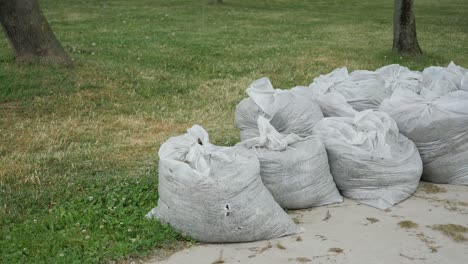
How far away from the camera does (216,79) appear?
8.80 meters

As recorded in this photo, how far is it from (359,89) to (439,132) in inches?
32.8

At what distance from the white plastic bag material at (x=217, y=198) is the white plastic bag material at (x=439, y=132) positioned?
1495mm

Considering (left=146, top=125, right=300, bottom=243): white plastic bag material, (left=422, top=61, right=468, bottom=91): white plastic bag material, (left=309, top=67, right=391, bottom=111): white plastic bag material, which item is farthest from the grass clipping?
(left=422, top=61, right=468, bottom=91): white plastic bag material

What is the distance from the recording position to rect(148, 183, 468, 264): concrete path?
12.0 feet

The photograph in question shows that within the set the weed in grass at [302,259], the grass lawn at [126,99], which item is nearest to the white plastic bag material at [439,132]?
the grass lawn at [126,99]

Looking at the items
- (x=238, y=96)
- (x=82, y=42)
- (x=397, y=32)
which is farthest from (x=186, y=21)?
(x=238, y=96)

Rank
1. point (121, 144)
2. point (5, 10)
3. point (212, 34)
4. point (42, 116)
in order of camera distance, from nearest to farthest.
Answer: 1. point (121, 144)
2. point (42, 116)
3. point (5, 10)
4. point (212, 34)

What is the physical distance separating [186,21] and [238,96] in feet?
28.1

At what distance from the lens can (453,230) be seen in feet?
13.3

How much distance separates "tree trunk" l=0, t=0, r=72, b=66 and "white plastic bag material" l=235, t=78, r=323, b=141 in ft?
15.0

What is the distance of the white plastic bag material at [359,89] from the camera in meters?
5.43

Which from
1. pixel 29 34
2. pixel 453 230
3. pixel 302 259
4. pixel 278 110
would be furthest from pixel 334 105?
pixel 29 34

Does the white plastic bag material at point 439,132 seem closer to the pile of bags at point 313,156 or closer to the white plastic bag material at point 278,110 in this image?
the pile of bags at point 313,156

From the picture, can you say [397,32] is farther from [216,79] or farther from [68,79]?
[68,79]
